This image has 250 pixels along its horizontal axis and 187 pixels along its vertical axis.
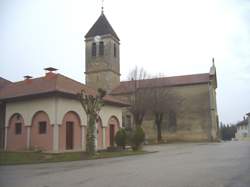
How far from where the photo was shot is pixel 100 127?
31484 millimetres

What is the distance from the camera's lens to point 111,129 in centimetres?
3375

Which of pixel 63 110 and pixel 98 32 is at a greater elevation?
pixel 98 32

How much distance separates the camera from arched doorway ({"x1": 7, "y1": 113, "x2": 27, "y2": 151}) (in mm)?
27289

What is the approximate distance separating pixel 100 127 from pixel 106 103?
2.47m

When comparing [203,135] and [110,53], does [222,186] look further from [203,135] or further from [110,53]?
[110,53]

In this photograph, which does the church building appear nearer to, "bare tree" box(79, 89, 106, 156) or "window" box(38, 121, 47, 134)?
"window" box(38, 121, 47, 134)

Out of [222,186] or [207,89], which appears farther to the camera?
[207,89]

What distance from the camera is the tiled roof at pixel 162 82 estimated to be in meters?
50.9

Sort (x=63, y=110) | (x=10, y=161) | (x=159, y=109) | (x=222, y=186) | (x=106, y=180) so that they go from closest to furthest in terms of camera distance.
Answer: (x=222, y=186), (x=106, y=180), (x=10, y=161), (x=63, y=110), (x=159, y=109)

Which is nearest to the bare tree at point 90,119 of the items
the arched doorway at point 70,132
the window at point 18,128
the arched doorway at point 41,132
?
the arched doorway at point 70,132

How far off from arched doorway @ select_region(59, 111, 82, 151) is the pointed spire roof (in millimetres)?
31244

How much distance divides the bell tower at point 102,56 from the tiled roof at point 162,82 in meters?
2.31

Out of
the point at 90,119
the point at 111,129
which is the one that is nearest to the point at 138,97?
the point at 111,129

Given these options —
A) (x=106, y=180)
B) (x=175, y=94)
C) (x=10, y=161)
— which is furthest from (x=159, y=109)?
(x=106, y=180)
